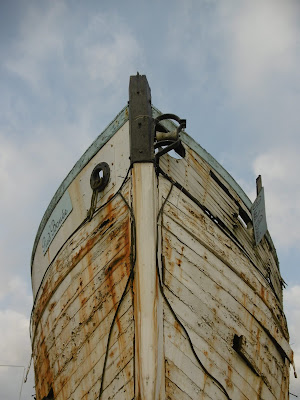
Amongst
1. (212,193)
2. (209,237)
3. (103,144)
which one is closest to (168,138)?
(103,144)

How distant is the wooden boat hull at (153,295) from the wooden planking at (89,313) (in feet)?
0.04

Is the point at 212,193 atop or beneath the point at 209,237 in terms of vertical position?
atop

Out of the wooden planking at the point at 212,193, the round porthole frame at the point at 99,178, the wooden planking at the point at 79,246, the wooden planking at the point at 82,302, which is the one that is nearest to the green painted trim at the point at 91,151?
the round porthole frame at the point at 99,178

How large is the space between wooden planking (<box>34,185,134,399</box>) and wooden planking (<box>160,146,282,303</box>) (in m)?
0.83

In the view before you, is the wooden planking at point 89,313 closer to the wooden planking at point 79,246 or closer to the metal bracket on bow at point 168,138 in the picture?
the wooden planking at point 79,246

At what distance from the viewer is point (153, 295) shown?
4133 mm

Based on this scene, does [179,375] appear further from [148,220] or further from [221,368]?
[148,220]

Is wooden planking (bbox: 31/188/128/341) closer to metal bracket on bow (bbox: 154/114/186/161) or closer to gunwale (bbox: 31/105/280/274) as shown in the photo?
metal bracket on bow (bbox: 154/114/186/161)

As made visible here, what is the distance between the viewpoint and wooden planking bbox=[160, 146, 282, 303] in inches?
212

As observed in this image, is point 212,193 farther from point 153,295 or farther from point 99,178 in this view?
point 153,295

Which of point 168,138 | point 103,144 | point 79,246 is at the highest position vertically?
point 103,144

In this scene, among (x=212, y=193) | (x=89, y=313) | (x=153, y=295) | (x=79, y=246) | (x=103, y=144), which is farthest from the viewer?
(x=212, y=193)

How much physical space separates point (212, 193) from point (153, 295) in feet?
6.76

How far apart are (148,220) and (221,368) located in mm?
1474
